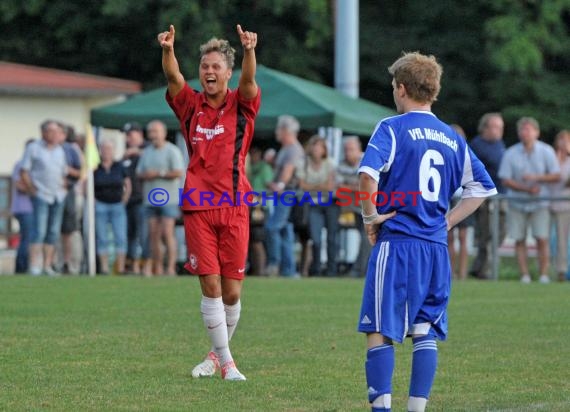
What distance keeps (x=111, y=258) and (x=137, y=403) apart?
601 inches

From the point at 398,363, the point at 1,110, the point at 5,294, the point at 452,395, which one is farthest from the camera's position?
the point at 1,110

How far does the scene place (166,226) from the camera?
65.0 feet

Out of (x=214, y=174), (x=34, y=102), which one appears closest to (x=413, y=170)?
(x=214, y=174)

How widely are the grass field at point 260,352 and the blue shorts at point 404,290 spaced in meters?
0.87

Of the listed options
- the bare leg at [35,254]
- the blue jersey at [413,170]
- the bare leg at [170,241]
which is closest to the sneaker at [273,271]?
the bare leg at [170,241]

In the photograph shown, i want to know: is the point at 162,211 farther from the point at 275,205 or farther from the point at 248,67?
the point at 248,67

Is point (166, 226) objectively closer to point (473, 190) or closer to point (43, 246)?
point (43, 246)

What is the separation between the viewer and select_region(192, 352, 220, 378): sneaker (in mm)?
9312

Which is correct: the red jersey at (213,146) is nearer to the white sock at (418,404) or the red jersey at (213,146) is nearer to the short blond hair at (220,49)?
the short blond hair at (220,49)

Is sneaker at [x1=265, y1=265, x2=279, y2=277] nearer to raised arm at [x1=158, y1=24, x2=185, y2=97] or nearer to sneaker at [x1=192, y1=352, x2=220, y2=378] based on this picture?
sneaker at [x1=192, y1=352, x2=220, y2=378]

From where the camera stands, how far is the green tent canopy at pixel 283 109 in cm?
2130

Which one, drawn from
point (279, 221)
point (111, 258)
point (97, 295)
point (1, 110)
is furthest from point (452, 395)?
point (1, 110)

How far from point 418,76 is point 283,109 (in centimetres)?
1426

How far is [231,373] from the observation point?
9219 mm
